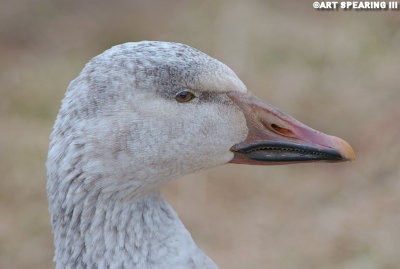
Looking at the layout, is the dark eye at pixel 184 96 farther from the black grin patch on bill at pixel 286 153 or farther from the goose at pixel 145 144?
the black grin patch on bill at pixel 286 153

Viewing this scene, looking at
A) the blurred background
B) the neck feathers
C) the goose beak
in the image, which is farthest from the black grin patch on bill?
the blurred background

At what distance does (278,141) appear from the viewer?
226 cm

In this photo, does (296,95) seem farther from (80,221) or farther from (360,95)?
(80,221)

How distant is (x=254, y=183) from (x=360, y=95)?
6.30ft

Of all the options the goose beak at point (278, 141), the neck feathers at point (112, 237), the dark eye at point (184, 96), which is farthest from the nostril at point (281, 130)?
the neck feathers at point (112, 237)

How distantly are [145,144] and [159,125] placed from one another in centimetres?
10

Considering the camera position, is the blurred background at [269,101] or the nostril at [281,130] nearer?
the nostril at [281,130]

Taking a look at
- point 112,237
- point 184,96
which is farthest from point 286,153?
point 112,237

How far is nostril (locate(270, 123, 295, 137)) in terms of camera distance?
2.28m

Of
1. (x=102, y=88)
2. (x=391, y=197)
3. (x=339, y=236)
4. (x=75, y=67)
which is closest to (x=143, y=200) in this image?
(x=102, y=88)

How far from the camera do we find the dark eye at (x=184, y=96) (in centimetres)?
214

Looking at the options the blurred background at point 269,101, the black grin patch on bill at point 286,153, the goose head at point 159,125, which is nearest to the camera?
the goose head at point 159,125

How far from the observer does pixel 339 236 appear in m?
4.75

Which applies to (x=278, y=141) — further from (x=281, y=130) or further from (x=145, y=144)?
(x=145, y=144)
